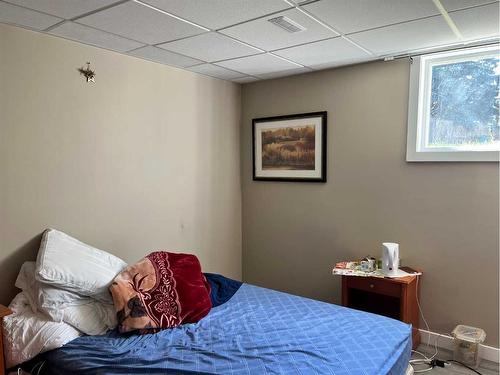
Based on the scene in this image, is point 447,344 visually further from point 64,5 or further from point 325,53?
point 64,5

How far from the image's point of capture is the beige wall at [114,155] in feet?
7.72

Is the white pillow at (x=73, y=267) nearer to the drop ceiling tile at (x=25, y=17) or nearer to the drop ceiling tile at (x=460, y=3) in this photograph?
the drop ceiling tile at (x=25, y=17)

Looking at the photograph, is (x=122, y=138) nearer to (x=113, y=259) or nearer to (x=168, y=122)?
(x=168, y=122)

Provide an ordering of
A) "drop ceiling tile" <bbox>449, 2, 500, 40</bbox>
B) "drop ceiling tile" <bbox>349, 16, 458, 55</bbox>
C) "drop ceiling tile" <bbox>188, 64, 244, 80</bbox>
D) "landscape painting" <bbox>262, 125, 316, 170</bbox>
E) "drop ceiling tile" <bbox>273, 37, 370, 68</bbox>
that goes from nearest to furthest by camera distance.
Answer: "drop ceiling tile" <bbox>449, 2, 500, 40</bbox> < "drop ceiling tile" <bbox>349, 16, 458, 55</bbox> < "drop ceiling tile" <bbox>273, 37, 370, 68</bbox> < "drop ceiling tile" <bbox>188, 64, 244, 80</bbox> < "landscape painting" <bbox>262, 125, 316, 170</bbox>

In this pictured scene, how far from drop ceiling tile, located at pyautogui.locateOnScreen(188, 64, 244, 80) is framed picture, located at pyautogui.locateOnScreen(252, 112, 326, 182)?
0.53 metres

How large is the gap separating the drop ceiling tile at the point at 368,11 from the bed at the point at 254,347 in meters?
1.83

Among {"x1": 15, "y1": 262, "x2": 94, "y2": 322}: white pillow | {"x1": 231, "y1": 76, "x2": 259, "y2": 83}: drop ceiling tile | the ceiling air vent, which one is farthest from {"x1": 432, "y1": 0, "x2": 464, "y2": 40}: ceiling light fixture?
{"x1": 15, "y1": 262, "x2": 94, "y2": 322}: white pillow

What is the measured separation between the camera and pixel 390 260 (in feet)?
9.34

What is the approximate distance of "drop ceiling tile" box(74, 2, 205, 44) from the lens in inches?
81.6

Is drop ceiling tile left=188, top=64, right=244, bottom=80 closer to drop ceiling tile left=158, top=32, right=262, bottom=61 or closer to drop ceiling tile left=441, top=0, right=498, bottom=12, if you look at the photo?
drop ceiling tile left=158, top=32, right=262, bottom=61

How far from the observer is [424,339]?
303 cm

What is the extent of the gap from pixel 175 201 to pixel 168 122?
2.32 feet

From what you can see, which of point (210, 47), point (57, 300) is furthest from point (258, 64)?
point (57, 300)

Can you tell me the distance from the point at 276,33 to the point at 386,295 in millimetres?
2145
